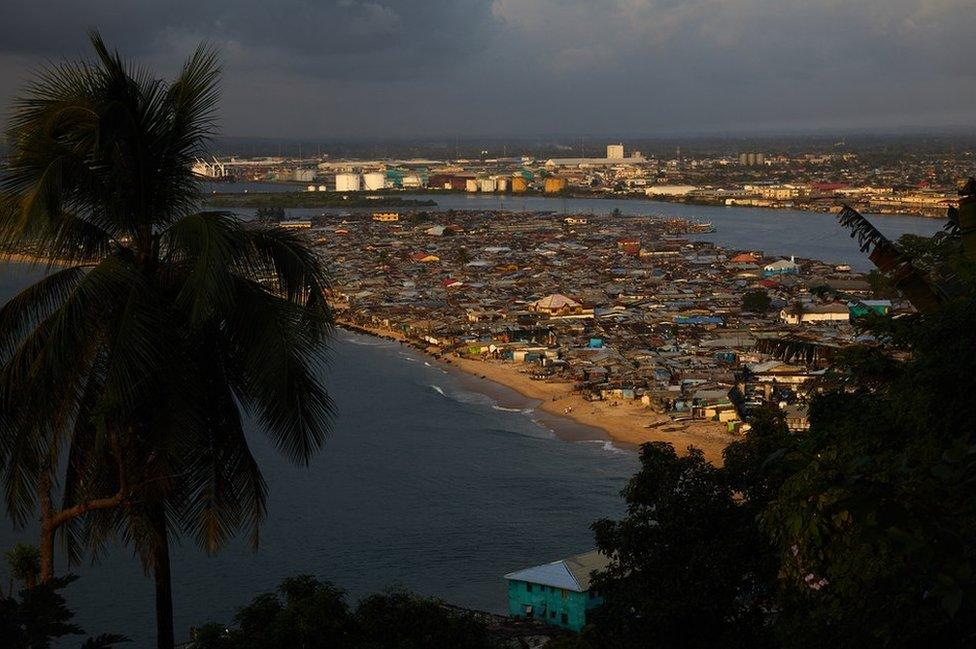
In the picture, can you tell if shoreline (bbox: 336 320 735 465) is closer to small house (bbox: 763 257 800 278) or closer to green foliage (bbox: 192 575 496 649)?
green foliage (bbox: 192 575 496 649)

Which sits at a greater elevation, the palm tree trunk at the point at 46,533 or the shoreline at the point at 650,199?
the palm tree trunk at the point at 46,533

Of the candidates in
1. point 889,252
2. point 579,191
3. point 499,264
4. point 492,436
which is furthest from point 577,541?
point 579,191

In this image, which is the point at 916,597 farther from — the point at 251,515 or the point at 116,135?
the point at 116,135

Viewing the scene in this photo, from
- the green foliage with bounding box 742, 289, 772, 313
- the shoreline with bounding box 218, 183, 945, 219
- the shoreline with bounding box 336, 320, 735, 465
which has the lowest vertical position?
the shoreline with bounding box 336, 320, 735, 465

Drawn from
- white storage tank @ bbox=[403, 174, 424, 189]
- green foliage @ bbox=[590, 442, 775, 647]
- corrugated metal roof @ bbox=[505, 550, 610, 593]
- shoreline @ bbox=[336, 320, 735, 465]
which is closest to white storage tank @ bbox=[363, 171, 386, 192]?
white storage tank @ bbox=[403, 174, 424, 189]

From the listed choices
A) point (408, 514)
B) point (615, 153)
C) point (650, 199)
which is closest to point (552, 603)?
point (408, 514)

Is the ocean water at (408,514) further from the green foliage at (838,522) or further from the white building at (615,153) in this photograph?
the white building at (615,153)

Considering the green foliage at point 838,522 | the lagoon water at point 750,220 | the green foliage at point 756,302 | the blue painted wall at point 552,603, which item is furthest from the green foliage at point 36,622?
the lagoon water at point 750,220
